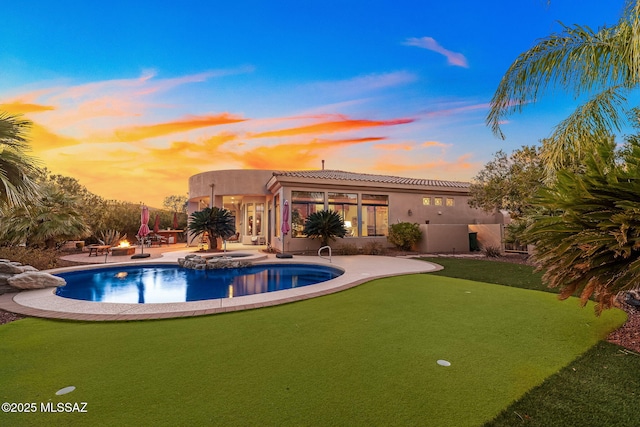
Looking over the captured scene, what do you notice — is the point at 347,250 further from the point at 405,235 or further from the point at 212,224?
the point at 212,224

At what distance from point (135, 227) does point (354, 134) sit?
1690 cm

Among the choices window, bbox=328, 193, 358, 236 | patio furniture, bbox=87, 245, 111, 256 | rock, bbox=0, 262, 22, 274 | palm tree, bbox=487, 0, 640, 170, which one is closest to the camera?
palm tree, bbox=487, 0, 640, 170

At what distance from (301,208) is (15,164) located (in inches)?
437

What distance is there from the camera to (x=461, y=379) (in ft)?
9.25

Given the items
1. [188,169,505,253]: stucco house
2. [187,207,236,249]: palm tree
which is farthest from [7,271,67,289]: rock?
[188,169,505,253]: stucco house

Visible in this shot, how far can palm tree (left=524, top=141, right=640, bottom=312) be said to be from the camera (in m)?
3.05

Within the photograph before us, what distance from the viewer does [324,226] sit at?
48.0 feet

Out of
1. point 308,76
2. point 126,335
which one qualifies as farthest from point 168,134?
point 126,335

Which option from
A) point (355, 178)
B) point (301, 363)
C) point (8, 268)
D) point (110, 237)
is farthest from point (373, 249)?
point (110, 237)

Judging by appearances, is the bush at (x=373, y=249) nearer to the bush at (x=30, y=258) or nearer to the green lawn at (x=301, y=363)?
the green lawn at (x=301, y=363)

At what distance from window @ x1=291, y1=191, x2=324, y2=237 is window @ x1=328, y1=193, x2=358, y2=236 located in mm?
983

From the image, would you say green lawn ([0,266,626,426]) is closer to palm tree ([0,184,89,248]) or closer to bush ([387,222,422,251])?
bush ([387,222,422,251])

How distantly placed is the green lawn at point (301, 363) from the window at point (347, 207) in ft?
36.6

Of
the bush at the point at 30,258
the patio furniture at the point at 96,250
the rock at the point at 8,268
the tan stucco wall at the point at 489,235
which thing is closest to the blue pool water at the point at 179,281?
the rock at the point at 8,268
